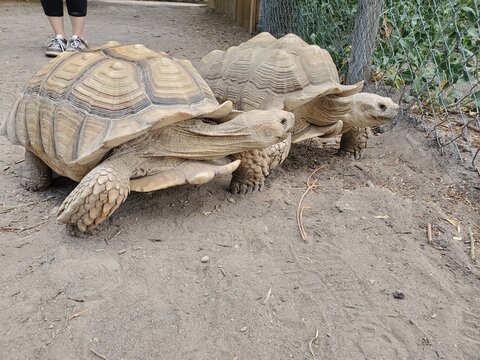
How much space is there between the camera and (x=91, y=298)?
175cm

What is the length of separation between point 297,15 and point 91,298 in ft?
15.3

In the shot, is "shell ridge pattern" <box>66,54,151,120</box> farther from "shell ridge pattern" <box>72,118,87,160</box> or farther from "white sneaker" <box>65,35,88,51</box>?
"white sneaker" <box>65,35,88,51</box>

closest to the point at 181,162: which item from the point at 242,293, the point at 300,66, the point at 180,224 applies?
the point at 180,224

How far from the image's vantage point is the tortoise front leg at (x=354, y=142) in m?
3.09

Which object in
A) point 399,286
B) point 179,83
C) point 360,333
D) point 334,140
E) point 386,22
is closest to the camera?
point 360,333

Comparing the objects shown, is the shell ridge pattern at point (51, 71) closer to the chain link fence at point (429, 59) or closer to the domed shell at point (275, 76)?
the domed shell at point (275, 76)

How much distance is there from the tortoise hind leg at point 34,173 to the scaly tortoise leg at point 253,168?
1075mm

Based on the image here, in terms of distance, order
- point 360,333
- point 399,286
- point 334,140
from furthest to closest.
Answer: point 334,140 → point 399,286 → point 360,333

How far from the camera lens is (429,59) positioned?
11.8ft

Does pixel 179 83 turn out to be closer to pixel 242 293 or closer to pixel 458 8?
pixel 242 293

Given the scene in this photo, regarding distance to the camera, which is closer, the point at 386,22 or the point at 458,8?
the point at 458,8

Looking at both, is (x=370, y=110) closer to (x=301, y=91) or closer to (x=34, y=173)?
(x=301, y=91)

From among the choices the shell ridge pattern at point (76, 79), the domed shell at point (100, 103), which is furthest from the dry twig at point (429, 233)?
the shell ridge pattern at point (76, 79)

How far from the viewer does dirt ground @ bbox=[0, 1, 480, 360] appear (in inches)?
62.2
